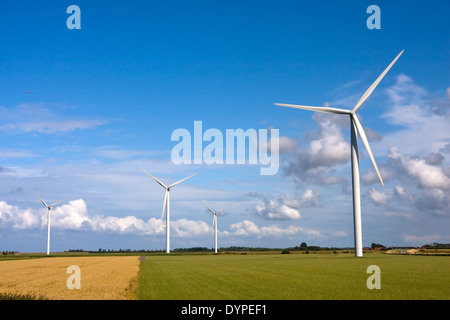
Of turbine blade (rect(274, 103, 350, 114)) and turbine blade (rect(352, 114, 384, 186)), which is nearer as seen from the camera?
turbine blade (rect(352, 114, 384, 186))

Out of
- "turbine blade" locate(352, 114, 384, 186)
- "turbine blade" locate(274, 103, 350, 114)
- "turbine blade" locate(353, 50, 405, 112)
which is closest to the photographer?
"turbine blade" locate(352, 114, 384, 186)

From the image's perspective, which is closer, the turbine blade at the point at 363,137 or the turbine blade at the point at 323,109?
the turbine blade at the point at 363,137

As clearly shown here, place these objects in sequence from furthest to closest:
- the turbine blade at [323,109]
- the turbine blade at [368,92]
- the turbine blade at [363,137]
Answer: the turbine blade at [368,92]
the turbine blade at [323,109]
the turbine blade at [363,137]

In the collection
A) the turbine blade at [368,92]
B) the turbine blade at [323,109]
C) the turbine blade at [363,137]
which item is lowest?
the turbine blade at [363,137]

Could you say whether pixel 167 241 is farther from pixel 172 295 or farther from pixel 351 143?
pixel 172 295

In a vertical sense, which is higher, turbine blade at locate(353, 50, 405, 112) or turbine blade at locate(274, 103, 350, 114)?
turbine blade at locate(353, 50, 405, 112)

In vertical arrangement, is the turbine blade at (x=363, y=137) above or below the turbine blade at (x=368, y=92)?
below

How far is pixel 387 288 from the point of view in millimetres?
38688

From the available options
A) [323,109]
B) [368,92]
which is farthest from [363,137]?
[368,92]

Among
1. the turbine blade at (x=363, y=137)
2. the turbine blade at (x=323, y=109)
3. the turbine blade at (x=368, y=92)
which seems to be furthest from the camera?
the turbine blade at (x=368, y=92)

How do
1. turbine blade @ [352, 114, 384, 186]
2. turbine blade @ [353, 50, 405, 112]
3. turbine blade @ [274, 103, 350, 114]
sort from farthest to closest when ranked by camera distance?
Result: turbine blade @ [353, 50, 405, 112]
turbine blade @ [274, 103, 350, 114]
turbine blade @ [352, 114, 384, 186]

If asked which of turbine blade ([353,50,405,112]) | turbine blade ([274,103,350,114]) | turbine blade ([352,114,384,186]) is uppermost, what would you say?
turbine blade ([353,50,405,112])

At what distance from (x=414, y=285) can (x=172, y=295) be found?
20999mm
